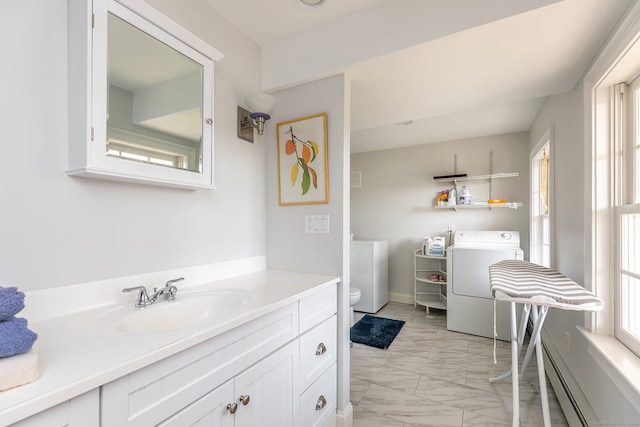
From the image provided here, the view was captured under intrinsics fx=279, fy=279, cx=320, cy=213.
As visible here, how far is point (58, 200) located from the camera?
0.99m

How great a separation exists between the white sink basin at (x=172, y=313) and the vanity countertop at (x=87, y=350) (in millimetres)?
42

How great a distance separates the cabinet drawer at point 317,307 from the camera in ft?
4.35

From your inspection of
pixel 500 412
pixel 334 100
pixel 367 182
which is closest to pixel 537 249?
pixel 500 412

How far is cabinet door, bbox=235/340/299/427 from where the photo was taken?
0.99 m

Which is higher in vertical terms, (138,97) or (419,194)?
(138,97)

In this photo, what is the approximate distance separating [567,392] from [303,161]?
84.5 inches

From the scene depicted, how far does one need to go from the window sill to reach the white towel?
1.81 m

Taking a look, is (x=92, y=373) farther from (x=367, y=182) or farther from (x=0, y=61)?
(x=367, y=182)

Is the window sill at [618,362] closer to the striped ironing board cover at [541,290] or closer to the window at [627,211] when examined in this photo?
the window at [627,211]

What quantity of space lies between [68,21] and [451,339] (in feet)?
11.4

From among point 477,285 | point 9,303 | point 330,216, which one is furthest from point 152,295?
point 477,285

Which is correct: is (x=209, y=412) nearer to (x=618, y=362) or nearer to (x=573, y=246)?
(x=618, y=362)

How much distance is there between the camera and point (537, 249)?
3.00 meters

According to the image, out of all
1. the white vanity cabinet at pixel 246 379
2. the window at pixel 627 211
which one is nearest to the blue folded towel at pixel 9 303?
the white vanity cabinet at pixel 246 379
